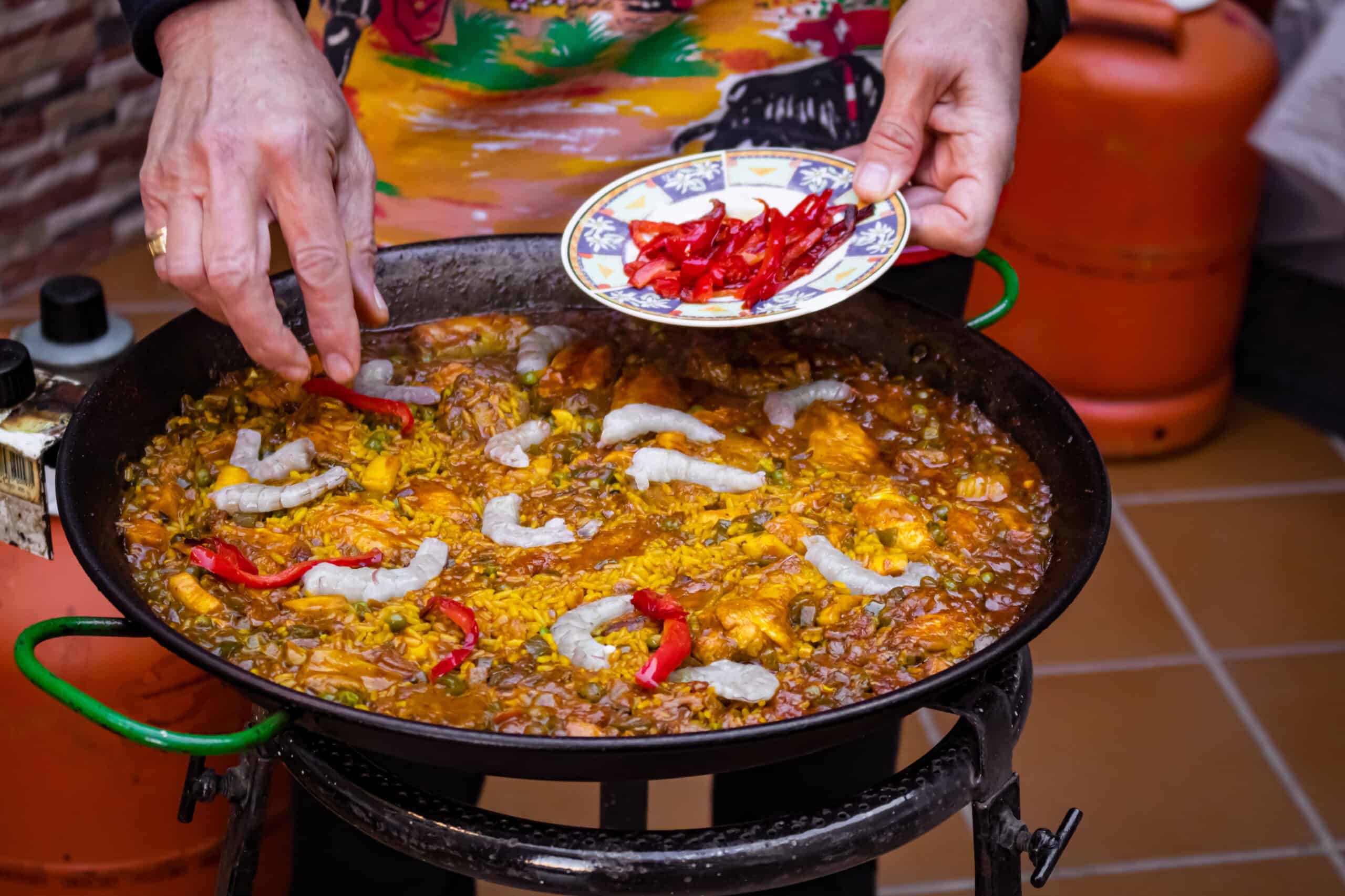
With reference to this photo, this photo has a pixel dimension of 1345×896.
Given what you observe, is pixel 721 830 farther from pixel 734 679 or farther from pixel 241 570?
pixel 241 570

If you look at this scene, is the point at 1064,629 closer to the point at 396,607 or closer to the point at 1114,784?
the point at 1114,784

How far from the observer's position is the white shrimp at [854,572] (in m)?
1.56

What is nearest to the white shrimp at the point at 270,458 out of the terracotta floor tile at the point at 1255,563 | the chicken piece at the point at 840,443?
the chicken piece at the point at 840,443

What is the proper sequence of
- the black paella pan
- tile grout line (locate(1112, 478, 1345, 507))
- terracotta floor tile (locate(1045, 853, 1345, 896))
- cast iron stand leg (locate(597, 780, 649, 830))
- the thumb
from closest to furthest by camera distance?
the black paella pan → the thumb → cast iron stand leg (locate(597, 780, 649, 830)) → terracotta floor tile (locate(1045, 853, 1345, 896)) → tile grout line (locate(1112, 478, 1345, 507))

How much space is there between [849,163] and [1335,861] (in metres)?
1.97

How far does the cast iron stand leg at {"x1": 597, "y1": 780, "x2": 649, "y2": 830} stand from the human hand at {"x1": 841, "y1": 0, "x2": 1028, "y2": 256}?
93 cm

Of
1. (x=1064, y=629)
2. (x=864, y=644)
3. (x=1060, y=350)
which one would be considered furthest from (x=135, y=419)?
(x=1060, y=350)

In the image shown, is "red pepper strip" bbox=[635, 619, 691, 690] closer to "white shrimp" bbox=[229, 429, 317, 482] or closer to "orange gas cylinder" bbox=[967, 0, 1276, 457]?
"white shrimp" bbox=[229, 429, 317, 482]

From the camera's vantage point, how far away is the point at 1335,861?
287 centimetres

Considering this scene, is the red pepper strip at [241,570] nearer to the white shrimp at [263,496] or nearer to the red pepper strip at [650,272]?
the white shrimp at [263,496]

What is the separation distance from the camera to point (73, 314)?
220cm

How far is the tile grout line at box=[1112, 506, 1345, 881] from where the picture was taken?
9.67 ft

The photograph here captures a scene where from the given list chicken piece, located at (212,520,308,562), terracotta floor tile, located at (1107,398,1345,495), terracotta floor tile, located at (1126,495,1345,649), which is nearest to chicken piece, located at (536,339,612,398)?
chicken piece, located at (212,520,308,562)

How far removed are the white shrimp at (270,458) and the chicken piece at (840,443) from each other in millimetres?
674
